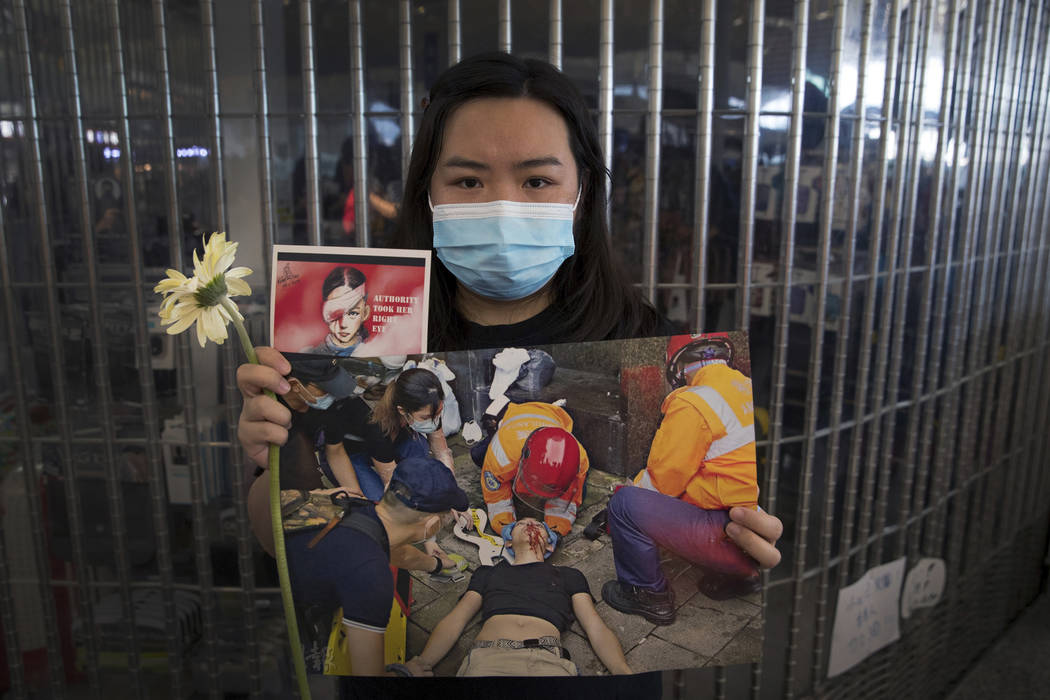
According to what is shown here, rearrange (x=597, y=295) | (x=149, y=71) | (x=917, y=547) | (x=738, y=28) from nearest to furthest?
(x=597, y=295) → (x=149, y=71) → (x=738, y=28) → (x=917, y=547)

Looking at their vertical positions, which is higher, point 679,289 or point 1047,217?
point 1047,217

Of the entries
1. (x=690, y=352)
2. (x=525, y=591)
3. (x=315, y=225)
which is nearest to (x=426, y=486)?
(x=525, y=591)

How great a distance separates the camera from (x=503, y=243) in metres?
1.15

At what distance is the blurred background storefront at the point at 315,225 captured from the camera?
201cm

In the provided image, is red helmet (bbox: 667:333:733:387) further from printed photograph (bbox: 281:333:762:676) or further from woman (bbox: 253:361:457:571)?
woman (bbox: 253:361:457:571)

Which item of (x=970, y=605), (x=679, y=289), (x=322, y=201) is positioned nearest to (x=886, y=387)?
(x=679, y=289)

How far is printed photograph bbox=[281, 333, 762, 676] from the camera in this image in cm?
94

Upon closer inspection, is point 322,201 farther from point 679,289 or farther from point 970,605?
point 970,605

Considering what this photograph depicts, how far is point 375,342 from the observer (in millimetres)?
959

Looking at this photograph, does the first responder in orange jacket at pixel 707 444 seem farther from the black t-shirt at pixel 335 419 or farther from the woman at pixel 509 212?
the black t-shirt at pixel 335 419

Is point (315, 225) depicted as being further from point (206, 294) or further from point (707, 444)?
point (707, 444)

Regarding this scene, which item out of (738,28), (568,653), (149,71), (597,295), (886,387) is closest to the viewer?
(568,653)

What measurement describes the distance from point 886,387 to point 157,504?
2579 mm

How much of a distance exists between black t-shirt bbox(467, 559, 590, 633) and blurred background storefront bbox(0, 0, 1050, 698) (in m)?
1.36
